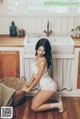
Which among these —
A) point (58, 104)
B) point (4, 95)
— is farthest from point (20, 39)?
point (58, 104)

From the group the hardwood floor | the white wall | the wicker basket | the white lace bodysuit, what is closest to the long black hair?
the white lace bodysuit

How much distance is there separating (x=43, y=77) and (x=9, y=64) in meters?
0.57

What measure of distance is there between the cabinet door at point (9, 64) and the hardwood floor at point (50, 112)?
0.47 metres

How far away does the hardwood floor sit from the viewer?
3075 millimetres

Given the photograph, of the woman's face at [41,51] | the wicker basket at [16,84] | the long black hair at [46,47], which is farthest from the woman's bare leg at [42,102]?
the woman's face at [41,51]

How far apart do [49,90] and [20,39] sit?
3.10ft

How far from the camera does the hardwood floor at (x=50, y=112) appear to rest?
10.1 ft

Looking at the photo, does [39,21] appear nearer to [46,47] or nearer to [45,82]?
[46,47]

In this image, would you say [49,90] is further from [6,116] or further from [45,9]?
[45,9]

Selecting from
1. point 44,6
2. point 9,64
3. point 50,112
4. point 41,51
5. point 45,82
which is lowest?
point 50,112

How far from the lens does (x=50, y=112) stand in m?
3.18

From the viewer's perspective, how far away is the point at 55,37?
3732 millimetres

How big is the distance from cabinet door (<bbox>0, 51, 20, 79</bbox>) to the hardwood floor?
0.47 meters

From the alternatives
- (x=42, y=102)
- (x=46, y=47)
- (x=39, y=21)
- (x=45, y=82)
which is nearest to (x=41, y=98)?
(x=42, y=102)
